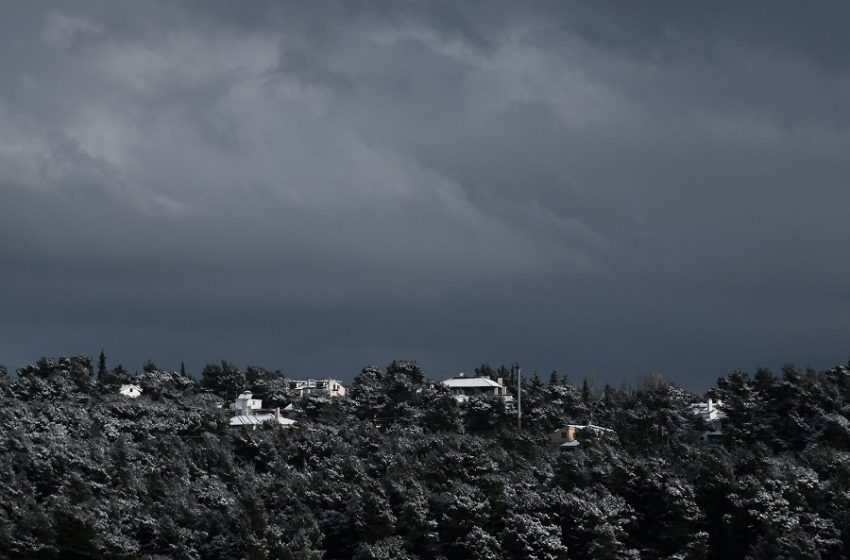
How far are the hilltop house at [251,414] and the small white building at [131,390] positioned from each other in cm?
1333

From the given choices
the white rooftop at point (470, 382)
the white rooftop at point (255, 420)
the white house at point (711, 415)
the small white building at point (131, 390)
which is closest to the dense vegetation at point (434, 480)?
the white house at point (711, 415)

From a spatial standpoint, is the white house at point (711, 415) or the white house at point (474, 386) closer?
the white house at point (711, 415)

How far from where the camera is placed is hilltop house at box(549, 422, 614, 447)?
128000 millimetres

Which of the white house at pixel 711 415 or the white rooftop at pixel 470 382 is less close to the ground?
the white rooftop at pixel 470 382

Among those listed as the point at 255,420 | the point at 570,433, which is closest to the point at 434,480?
the point at 570,433

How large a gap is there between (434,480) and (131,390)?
73.1 meters

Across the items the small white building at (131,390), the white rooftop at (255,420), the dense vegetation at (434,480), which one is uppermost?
the small white building at (131,390)

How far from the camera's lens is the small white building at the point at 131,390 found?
528 ft

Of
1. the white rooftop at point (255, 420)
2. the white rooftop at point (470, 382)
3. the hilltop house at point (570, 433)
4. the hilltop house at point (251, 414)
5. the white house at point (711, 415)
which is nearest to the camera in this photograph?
the hilltop house at point (570, 433)

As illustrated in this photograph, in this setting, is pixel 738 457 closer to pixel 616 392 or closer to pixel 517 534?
pixel 517 534

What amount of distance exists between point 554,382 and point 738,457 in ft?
177

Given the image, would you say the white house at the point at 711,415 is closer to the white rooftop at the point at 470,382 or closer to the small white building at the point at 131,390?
the white rooftop at the point at 470,382

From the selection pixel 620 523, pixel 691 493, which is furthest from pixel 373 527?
pixel 691 493

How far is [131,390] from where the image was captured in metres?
166
